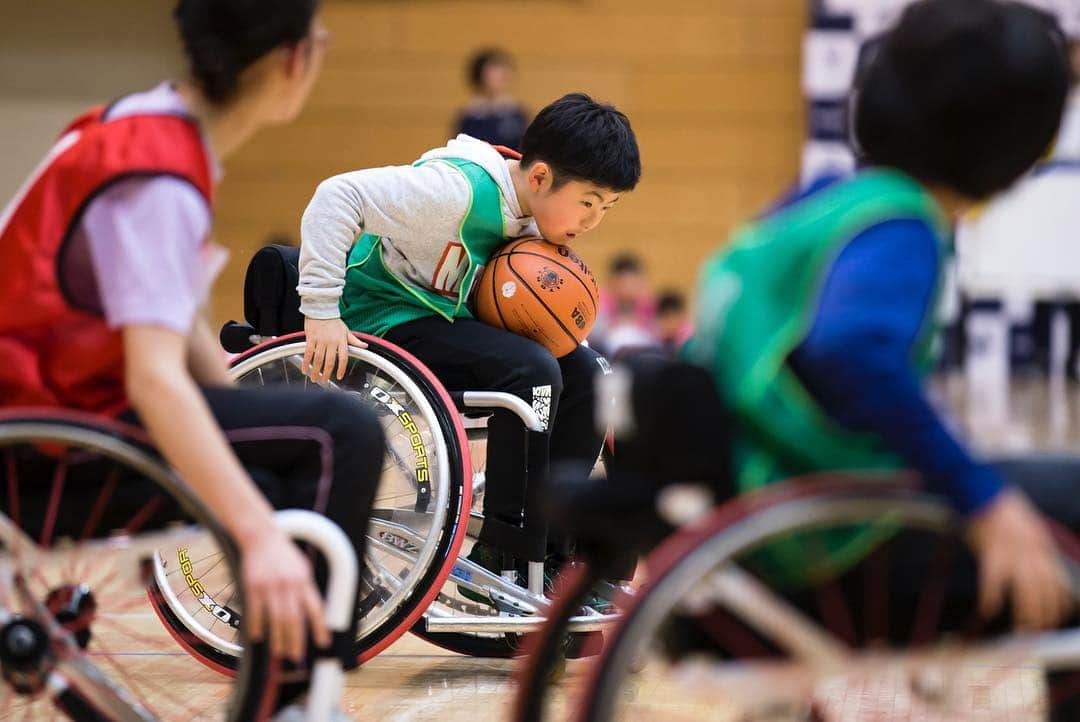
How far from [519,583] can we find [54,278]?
1.21 meters

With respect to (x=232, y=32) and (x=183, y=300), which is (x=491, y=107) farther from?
(x=183, y=300)

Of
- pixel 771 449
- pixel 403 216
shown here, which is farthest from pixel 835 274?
pixel 403 216

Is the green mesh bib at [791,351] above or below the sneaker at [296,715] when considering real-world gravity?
above

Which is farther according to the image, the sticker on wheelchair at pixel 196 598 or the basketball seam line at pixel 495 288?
the basketball seam line at pixel 495 288

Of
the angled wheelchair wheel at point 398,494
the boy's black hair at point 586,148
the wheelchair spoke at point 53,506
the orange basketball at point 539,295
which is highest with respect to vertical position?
the boy's black hair at point 586,148

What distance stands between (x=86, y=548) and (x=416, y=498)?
993mm

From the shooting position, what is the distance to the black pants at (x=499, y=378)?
2363 mm

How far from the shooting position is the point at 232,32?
4.56ft

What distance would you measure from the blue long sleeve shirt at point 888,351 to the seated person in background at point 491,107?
243 inches

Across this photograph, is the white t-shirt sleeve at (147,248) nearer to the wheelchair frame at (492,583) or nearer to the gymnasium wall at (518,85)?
the wheelchair frame at (492,583)

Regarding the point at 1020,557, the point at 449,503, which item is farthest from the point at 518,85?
the point at 1020,557

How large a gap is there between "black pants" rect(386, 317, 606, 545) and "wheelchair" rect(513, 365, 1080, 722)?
0.99m

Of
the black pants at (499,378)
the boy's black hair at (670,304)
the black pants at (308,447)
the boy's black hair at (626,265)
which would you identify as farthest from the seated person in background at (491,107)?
the black pants at (308,447)

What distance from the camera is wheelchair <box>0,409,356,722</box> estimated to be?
133cm
